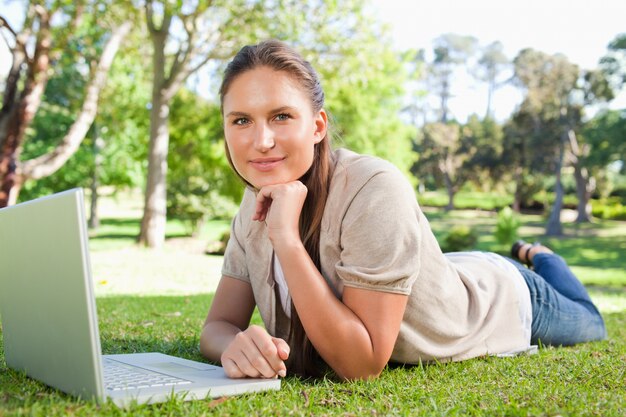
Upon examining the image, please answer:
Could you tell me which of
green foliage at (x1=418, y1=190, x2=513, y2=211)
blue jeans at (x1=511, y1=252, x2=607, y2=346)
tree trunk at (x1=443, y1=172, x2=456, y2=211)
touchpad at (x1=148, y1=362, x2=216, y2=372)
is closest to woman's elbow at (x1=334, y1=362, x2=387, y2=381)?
touchpad at (x1=148, y1=362, x2=216, y2=372)

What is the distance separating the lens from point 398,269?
2.24 m

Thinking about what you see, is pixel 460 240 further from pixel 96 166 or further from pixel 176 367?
pixel 96 166

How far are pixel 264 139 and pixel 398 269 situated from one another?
68 cm

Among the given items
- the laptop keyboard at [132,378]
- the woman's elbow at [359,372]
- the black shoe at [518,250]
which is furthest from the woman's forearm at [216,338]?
the black shoe at [518,250]

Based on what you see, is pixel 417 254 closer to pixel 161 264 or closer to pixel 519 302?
pixel 519 302

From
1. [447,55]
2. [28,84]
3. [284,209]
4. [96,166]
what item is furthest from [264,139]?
[447,55]

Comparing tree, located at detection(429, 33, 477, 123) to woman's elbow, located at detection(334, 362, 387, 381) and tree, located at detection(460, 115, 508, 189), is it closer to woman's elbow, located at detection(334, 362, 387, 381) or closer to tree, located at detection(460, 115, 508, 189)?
tree, located at detection(460, 115, 508, 189)

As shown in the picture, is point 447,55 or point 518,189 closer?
point 518,189

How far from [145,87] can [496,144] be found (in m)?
23.1

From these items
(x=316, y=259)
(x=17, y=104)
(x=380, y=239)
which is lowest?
(x=316, y=259)

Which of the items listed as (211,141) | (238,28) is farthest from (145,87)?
(238,28)

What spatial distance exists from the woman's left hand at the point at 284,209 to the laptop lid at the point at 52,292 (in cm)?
80

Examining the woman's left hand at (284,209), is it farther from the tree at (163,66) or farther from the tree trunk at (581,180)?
the tree trunk at (581,180)

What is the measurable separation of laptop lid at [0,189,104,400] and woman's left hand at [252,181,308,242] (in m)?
0.80
